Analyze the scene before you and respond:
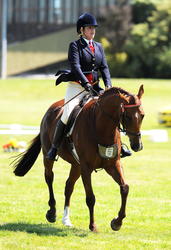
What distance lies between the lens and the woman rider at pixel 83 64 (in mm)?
10289

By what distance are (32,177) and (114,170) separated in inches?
274

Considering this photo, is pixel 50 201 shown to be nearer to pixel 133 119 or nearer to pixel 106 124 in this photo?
pixel 106 124

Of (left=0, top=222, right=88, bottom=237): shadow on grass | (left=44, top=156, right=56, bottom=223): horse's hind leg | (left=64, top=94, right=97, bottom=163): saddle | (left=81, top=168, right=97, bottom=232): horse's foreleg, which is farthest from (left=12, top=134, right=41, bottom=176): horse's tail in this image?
(left=81, top=168, right=97, bottom=232): horse's foreleg

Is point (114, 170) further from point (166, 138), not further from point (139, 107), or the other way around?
point (166, 138)

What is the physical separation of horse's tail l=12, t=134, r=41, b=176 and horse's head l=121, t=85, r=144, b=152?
3008mm

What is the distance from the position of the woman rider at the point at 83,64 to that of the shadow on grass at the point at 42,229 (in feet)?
3.49

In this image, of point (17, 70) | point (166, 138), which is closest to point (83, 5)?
point (17, 70)

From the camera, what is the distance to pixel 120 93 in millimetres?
9352

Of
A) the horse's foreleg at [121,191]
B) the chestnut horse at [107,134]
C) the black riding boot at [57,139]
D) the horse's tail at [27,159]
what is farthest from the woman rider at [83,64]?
the horse's tail at [27,159]

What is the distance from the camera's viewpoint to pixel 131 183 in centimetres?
1565

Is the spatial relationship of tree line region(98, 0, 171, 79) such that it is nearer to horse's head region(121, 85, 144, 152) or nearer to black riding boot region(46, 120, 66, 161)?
black riding boot region(46, 120, 66, 161)

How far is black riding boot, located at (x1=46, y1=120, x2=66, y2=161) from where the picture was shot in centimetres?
1045

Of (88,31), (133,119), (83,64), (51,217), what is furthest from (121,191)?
(88,31)

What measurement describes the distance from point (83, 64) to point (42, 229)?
99.8 inches
